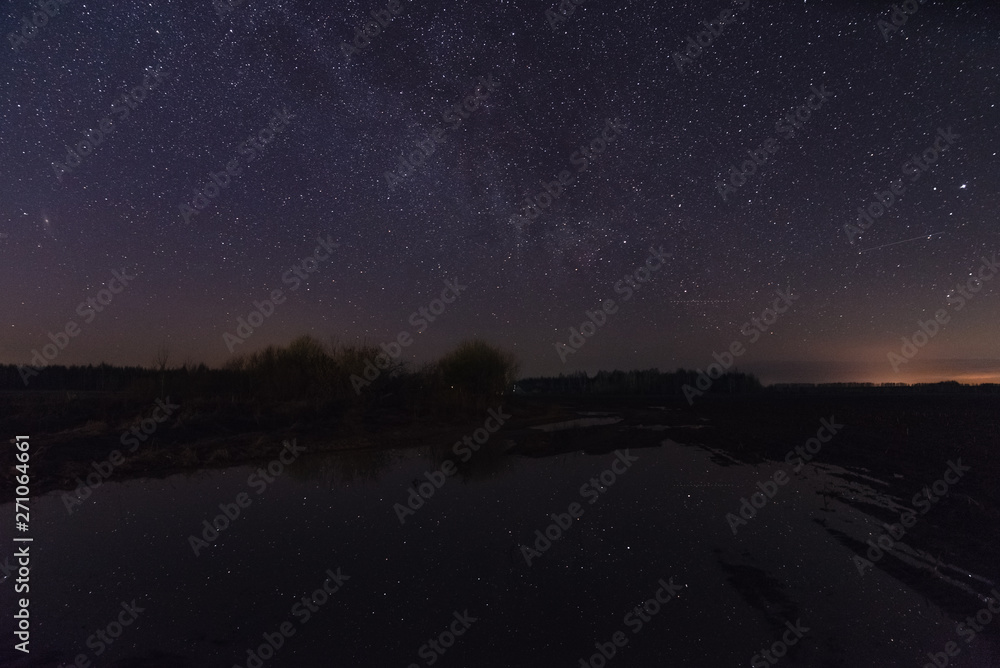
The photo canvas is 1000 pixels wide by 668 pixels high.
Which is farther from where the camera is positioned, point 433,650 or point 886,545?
point 886,545

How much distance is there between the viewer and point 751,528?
9156mm

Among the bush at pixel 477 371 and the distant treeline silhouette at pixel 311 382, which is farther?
the bush at pixel 477 371

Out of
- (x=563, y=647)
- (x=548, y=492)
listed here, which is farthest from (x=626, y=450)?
(x=563, y=647)

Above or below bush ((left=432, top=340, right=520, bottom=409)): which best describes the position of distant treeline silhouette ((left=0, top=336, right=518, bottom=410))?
below

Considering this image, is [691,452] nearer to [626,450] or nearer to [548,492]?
[626,450]

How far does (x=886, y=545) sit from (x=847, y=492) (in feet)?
13.7

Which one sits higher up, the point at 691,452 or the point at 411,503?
the point at 691,452

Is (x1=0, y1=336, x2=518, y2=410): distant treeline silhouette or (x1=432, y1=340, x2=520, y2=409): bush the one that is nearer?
(x1=0, y1=336, x2=518, y2=410): distant treeline silhouette

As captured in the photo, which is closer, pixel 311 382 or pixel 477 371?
pixel 311 382

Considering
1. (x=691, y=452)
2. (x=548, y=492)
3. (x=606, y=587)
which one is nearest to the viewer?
(x=606, y=587)

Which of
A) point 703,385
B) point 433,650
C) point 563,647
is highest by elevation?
point 703,385

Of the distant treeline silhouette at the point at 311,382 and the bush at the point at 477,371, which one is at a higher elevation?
the bush at the point at 477,371

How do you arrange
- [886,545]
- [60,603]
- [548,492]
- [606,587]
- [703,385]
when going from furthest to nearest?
[703,385] < [548,492] < [886,545] < [606,587] < [60,603]

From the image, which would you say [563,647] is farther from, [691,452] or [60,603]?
[691,452]
